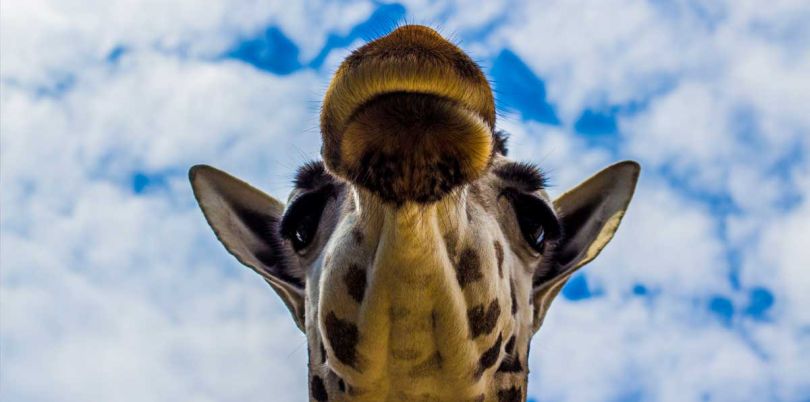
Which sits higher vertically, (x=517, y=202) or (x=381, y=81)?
(x=517, y=202)

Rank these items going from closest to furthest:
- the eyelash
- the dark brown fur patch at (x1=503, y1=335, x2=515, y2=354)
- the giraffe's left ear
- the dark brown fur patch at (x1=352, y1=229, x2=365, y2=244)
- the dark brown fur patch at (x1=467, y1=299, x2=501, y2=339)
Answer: the dark brown fur patch at (x1=352, y1=229, x2=365, y2=244)
the dark brown fur patch at (x1=467, y1=299, x2=501, y2=339)
the dark brown fur patch at (x1=503, y1=335, x2=515, y2=354)
the eyelash
the giraffe's left ear

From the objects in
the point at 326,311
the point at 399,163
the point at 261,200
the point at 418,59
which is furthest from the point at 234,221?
the point at 418,59

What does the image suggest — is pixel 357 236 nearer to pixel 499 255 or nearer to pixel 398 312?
pixel 398 312

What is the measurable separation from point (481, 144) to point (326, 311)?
1.44 metres

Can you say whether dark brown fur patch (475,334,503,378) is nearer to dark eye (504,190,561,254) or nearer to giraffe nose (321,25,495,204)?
dark eye (504,190,561,254)

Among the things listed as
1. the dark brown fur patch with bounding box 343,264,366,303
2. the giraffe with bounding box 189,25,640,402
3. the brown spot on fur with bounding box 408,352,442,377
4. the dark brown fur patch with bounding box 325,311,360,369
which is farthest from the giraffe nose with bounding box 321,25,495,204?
the brown spot on fur with bounding box 408,352,442,377

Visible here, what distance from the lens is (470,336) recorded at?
3834mm

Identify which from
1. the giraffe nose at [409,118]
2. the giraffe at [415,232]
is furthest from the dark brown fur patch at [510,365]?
the giraffe nose at [409,118]

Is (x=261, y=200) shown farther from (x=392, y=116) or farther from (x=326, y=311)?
(x=392, y=116)

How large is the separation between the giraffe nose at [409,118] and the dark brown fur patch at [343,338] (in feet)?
3.38

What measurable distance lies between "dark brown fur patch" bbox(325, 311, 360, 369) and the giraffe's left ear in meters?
1.86

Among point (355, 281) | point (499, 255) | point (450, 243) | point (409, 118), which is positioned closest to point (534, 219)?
point (499, 255)

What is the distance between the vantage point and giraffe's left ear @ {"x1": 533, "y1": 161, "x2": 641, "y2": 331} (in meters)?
5.31

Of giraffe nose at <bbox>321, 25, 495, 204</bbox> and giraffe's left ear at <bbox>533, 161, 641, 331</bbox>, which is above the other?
giraffe's left ear at <bbox>533, 161, 641, 331</bbox>
